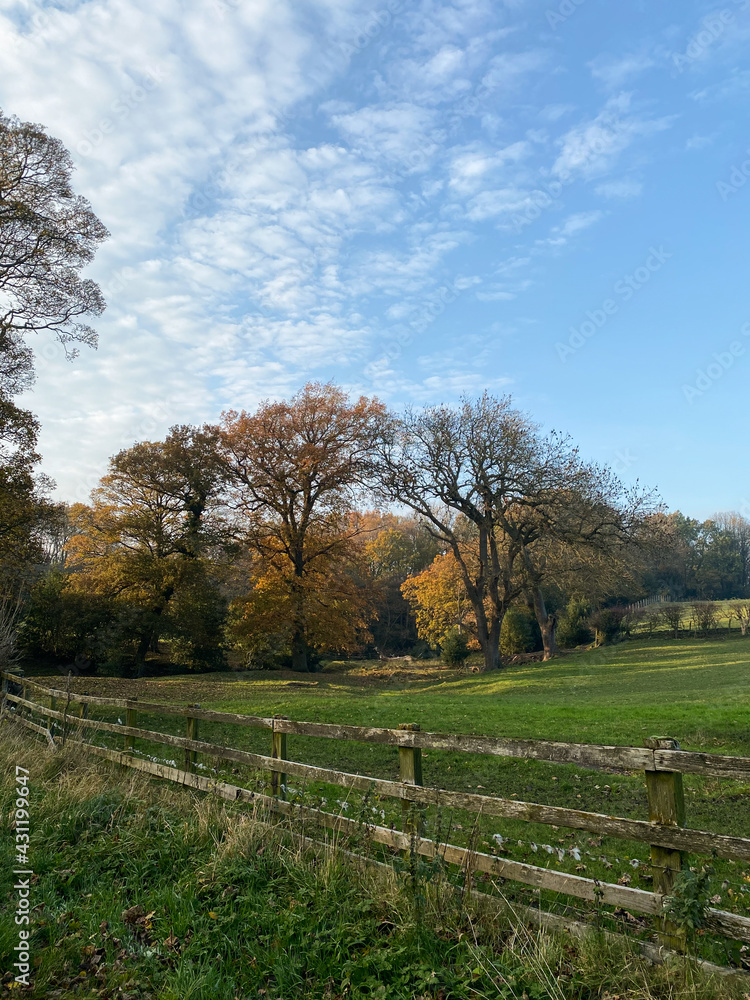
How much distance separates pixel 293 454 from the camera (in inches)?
1387

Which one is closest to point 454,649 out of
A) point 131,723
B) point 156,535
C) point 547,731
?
point 156,535

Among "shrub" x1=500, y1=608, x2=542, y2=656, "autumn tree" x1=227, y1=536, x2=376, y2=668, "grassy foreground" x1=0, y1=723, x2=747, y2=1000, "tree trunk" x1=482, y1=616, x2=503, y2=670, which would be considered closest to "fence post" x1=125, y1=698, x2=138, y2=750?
"grassy foreground" x1=0, y1=723, x2=747, y2=1000

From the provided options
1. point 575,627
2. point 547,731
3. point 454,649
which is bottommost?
point 454,649

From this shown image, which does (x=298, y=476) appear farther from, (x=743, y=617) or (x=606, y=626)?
(x=743, y=617)

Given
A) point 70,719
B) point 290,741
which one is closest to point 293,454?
point 290,741

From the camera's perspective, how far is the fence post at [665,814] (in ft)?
10.5

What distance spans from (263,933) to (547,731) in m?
9.38

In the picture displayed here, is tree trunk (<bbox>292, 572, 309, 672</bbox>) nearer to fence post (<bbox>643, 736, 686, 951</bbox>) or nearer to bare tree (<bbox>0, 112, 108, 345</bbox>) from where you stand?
bare tree (<bbox>0, 112, 108, 345</bbox>)

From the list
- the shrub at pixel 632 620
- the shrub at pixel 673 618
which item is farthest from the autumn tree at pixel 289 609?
the shrub at pixel 673 618

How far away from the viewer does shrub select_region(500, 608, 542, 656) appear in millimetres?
45094

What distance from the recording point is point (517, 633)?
148ft

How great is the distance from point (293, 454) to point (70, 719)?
26.8 metres

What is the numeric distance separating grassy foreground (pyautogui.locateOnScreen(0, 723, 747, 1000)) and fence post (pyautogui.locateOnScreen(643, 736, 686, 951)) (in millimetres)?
330

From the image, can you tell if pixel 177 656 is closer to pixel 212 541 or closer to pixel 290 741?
pixel 212 541
